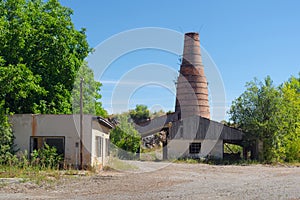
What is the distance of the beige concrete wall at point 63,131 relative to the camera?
20969 millimetres

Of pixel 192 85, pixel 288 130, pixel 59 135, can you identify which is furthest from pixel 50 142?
pixel 192 85

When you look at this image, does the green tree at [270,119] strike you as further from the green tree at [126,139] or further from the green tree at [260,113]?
the green tree at [126,139]

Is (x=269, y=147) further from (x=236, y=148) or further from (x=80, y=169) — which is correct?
(x=80, y=169)

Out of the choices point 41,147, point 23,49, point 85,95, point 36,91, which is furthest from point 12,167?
point 85,95

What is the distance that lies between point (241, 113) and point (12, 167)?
21.8 metres

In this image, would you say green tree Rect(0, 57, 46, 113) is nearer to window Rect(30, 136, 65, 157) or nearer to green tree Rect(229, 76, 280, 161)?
window Rect(30, 136, 65, 157)

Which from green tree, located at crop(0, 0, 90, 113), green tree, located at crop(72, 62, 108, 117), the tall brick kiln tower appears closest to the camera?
green tree, located at crop(0, 0, 90, 113)

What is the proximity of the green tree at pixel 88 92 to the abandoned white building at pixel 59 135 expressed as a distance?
742 cm

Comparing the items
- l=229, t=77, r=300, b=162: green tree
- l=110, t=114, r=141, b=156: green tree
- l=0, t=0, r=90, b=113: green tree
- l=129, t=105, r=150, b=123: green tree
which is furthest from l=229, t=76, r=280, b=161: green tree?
l=129, t=105, r=150, b=123: green tree

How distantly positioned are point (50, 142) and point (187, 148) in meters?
17.1

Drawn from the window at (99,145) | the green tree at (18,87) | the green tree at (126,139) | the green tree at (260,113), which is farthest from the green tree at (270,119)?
the green tree at (18,87)

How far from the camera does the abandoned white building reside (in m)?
21.0

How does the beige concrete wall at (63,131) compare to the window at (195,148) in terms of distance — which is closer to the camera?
the beige concrete wall at (63,131)

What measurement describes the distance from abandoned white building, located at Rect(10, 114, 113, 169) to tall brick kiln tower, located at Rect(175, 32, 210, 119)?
26430 millimetres
